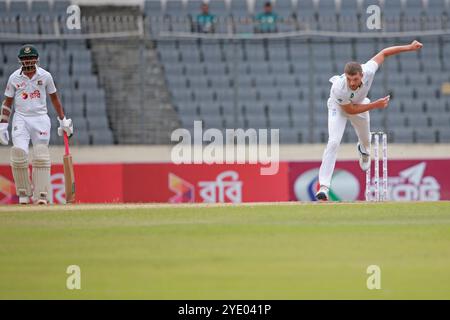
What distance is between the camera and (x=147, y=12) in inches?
1076

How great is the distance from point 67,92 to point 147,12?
11.6ft

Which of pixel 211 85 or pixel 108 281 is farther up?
pixel 211 85

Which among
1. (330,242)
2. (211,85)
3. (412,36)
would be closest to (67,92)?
(211,85)

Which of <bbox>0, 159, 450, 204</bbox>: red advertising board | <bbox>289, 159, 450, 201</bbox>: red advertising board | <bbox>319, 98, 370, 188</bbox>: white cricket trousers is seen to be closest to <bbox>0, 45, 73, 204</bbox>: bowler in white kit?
<bbox>319, 98, 370, 188</bbox>: white cricket trousers

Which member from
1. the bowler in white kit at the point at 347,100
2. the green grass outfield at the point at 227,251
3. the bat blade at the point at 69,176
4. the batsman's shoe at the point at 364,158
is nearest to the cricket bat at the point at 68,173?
the bat blade at the point at 69,176

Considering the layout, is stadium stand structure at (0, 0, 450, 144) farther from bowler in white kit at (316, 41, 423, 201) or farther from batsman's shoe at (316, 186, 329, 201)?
batsman's shoe at (316, 186, 329, 201)

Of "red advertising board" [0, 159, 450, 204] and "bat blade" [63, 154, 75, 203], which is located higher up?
"red advertising board" [0, 159, 450, 204]

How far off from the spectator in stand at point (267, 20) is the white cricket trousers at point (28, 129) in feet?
29.6

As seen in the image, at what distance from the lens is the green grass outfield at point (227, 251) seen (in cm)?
1068

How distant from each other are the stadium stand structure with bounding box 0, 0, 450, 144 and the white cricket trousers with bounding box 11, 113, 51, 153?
686 cm

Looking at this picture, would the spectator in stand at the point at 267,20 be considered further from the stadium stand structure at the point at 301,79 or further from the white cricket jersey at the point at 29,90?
the white cricket jersey at the point at 29,90

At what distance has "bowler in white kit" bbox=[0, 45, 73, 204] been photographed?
56.2 feet

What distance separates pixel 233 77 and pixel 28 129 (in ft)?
26.2
